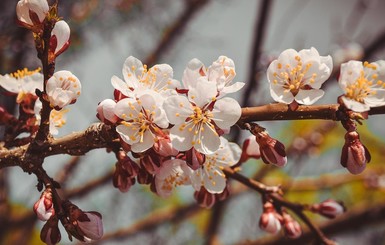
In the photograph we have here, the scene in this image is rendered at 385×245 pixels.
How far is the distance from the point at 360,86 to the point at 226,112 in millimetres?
312

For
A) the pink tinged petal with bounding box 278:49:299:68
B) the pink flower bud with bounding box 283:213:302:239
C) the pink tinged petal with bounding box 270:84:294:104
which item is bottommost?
the pink flower bud with bounding box 283:213:302:239

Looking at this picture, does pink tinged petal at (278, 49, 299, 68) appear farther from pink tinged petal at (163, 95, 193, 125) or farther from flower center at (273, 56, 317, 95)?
pink tinged petal at (163, 95, 193, 125)

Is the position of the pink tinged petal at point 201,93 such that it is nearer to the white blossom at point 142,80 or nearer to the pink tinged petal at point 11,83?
the white blossom at point 142,80

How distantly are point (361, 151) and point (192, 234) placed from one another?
264cm

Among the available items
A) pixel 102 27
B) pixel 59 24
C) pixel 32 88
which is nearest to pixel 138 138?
pixel 59 24

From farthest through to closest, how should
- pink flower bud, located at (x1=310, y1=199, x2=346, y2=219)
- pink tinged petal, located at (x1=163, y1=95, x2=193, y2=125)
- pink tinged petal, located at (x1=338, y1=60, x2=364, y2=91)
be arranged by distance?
pink flower bud, located at (x1=310, y1=199, x2=346, y2=219)
pink tinged petal, located at (x1=338, y1=60, x2=364, y2=91)
pink tinged petal, located at (x1=163, y1=95, x2=193, y2=125)

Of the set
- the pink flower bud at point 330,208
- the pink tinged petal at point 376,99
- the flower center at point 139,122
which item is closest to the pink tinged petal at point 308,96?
the pink tinged petal at point 376,99

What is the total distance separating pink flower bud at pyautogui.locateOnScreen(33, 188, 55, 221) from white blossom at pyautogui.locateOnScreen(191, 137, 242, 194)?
336 millimetres

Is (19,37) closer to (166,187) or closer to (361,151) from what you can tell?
(166,187)

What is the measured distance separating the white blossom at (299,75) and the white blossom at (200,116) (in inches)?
4.9

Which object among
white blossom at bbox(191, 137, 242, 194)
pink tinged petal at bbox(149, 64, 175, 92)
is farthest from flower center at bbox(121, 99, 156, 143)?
white blossom at bbox(191, 137, 242, 194)

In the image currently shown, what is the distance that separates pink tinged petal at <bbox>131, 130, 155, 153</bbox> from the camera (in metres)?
0.95

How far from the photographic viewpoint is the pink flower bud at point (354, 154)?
0.96m

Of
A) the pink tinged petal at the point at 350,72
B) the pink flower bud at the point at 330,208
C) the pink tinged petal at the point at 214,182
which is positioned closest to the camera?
the pink tinged petal at the point at 350,72
